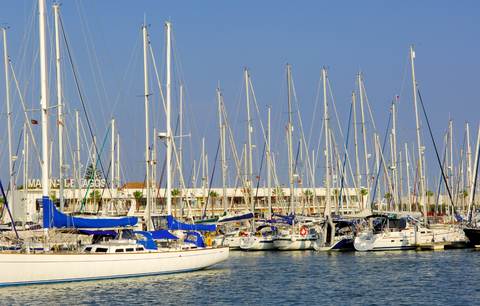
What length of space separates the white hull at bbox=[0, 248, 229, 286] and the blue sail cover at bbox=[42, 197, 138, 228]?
80.2 inches

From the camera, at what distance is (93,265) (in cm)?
4800

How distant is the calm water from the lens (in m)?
43.2

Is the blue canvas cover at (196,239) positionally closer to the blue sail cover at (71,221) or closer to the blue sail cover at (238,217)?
the blue sail cover at (71,221)

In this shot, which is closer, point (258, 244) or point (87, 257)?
point (87, 257)

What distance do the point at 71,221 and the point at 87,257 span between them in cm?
240

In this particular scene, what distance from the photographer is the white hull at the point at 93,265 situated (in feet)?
147

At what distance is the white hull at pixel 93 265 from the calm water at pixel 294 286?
45 cm

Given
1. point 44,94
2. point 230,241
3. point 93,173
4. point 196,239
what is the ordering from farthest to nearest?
point 230,241, point 93,173, point 196,239, point 44,94

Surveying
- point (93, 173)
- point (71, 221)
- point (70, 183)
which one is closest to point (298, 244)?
point (93, 173)

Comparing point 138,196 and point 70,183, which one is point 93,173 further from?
point 138,196

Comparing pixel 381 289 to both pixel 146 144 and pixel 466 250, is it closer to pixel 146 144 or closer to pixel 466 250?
pixel 146 144

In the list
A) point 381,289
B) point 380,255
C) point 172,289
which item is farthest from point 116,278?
point 380,255

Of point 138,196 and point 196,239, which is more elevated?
point 138,196

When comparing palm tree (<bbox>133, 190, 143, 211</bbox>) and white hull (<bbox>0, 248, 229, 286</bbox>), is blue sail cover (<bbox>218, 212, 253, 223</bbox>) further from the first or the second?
palm tree (<bbox>133, 190, 143, 211</bbox>)
